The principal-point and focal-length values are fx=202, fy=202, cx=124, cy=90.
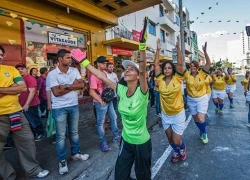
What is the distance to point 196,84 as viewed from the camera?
4.77m

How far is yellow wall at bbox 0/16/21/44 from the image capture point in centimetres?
644

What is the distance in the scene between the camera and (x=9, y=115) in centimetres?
292

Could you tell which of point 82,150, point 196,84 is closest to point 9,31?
point 82,150

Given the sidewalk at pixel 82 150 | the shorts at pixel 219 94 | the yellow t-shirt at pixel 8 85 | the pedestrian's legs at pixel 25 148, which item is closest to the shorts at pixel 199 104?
the sidewalk at pixel 82 150

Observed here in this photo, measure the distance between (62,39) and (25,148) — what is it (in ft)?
21.1

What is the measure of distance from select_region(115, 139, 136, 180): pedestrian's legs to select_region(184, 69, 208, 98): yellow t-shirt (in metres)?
2.97

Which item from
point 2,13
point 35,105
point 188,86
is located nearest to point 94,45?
point 2,13

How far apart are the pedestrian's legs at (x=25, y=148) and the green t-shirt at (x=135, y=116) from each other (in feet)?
5.57

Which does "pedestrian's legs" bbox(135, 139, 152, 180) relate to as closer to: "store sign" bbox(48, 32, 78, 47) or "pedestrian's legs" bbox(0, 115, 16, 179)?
"pedestrian's legs" bbox(0, 115, 16, 179)

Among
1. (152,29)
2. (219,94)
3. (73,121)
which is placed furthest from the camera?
(152,29)

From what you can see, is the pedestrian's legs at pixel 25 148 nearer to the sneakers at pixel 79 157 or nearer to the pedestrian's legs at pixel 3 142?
the pedestrian's legs at pixel 3 142

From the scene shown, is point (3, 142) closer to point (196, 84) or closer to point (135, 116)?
point (135, 116)

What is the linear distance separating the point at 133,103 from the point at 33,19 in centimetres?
678

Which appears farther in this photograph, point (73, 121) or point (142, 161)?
point (73, 121)
